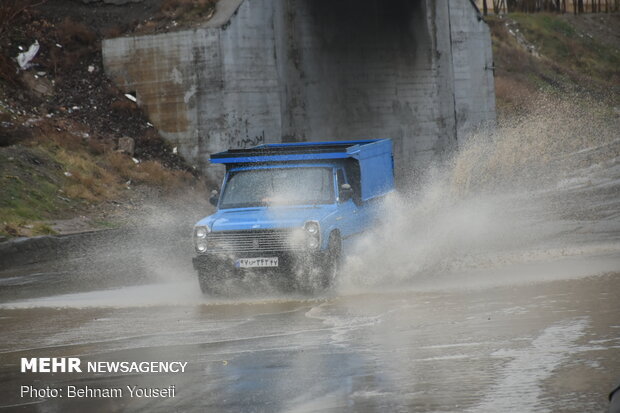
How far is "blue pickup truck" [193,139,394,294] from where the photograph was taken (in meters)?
14.5

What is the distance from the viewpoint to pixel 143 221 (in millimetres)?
25938

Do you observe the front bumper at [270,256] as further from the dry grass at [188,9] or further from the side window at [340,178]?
the dry grass at [188,9]

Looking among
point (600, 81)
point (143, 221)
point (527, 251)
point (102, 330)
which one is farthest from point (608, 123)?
point (102, 330)

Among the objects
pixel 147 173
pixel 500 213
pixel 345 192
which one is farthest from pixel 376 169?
pixel 147 173

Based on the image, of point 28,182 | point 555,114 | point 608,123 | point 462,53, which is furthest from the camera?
point 555,114

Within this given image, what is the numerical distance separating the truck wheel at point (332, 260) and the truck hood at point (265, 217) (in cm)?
36

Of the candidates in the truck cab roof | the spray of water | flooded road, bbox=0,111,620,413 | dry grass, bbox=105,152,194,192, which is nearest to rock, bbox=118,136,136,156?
dry grass, bbox=105,152,194,192

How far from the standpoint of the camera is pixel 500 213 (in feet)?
81.9

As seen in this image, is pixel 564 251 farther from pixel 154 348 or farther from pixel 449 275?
pixel 154 348

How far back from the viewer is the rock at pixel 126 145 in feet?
99.2

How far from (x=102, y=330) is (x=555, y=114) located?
46.6m

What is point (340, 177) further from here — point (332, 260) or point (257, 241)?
point (257, 241)
